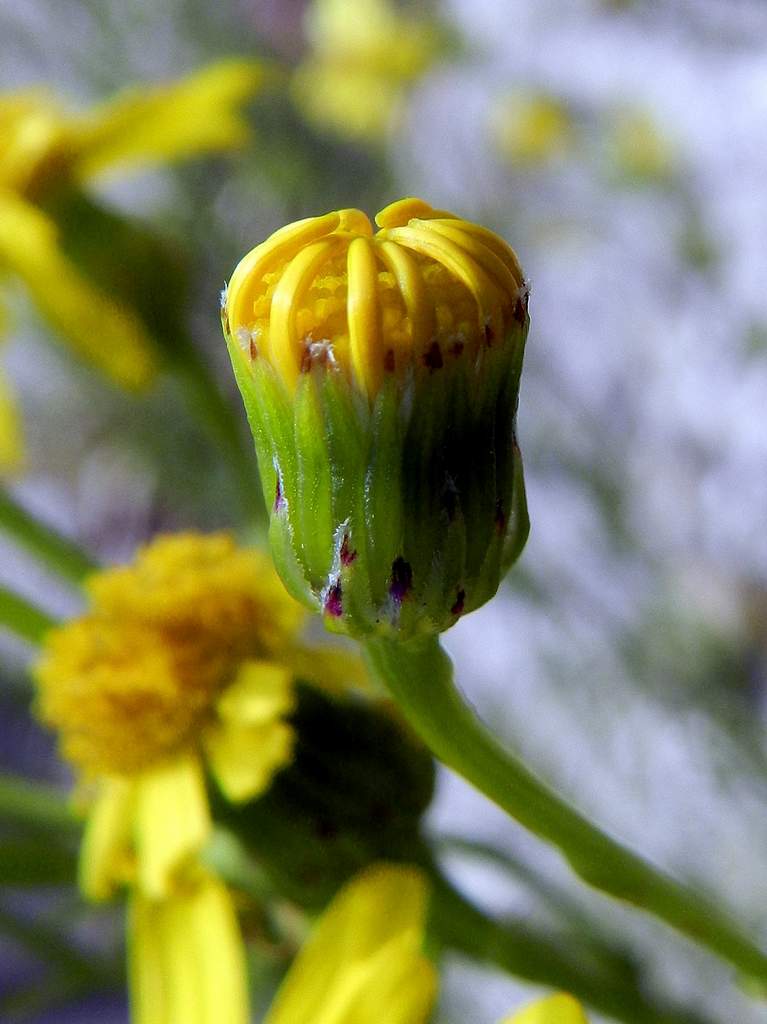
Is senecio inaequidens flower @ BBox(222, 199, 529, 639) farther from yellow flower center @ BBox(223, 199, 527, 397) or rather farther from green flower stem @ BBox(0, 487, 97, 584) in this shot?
green flower stem @ BBox(0, 487, 97, 584)

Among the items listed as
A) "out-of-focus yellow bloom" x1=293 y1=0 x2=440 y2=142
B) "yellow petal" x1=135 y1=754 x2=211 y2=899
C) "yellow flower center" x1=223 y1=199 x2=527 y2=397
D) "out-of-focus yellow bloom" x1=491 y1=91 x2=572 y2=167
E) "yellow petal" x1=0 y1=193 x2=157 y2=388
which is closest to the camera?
"yellow flower center" x1=223 y1=199 x2=527 y2=397

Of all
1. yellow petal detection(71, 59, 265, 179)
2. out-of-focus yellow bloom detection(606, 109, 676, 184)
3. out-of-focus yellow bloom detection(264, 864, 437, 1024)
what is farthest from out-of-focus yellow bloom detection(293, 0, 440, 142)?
out-of-focus yellow bloom detection(264, 864, 437, 1024)

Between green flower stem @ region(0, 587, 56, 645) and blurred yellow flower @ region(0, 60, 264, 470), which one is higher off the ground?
blurred yellow flower @ region(0, 60, 264, 470)

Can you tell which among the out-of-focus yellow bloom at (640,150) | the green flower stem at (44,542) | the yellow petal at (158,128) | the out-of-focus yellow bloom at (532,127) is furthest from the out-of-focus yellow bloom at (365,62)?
the green flower stem at (44,542)

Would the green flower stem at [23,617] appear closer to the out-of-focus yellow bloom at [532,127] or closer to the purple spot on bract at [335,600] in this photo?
the purple spot on bract at [335,600]

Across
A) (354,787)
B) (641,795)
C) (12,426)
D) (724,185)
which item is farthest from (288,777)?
(724,185)

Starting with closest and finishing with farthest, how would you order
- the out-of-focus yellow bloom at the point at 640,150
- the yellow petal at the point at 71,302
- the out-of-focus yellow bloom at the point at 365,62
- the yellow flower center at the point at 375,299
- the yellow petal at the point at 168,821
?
1. the yellow flower center at the point at 375,299
2. the yellow petal at the point at 168,821
3. the yellow petal at the point at 71,302
4. the out-of-focus yellow bloom at the point at 640,150
5. the out-of-focus yellow bloom at the point at 365,62

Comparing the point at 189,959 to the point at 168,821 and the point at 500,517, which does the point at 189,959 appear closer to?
the point at 168,821
